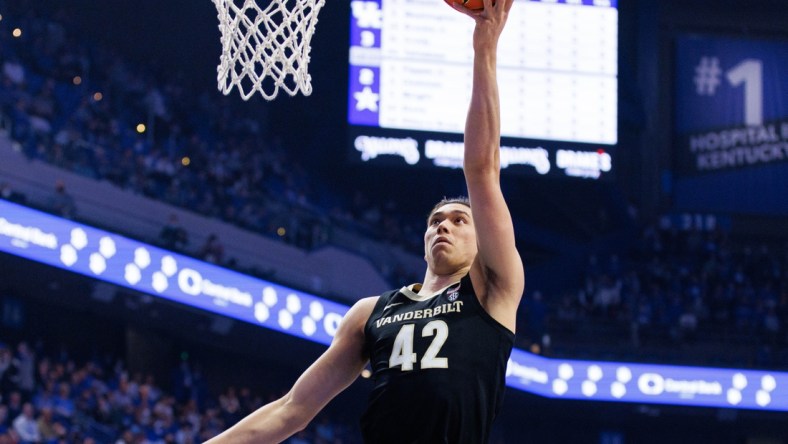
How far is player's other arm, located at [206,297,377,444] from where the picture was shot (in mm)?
4156

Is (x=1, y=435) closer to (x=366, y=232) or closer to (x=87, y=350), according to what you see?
(x=87, y=350)

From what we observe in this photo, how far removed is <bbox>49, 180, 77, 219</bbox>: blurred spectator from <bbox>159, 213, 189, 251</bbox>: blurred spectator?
1.50 metres

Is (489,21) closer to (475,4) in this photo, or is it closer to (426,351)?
(475,4)

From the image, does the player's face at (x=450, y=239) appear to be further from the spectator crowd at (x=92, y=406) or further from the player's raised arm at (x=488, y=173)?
the spectator crowd at (x=92, y=406)

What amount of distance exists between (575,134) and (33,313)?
30.6 ft

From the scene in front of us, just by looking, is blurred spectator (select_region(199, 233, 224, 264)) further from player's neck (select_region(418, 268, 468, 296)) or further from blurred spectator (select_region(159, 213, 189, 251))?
player's neck (select_region(418, 268, 468, 296))

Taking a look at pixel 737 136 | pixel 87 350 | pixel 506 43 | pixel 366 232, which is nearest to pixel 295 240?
pixel 366 232

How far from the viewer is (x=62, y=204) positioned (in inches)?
587

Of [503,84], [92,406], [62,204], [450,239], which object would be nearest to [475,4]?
[450,239]

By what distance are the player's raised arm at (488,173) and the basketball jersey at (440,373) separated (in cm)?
13

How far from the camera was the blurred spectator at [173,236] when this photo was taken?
53.4 ft

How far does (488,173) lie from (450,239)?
0.38m

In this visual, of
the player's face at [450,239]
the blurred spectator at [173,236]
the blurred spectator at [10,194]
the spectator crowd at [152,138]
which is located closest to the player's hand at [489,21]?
the player's face at [450,239]

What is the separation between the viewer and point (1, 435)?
42.8 ft
